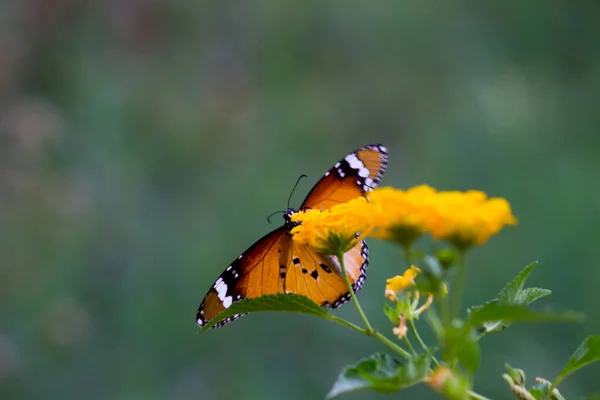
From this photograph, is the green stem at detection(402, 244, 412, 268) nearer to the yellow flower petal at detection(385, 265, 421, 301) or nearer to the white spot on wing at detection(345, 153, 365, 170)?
the yellow flower petal at detection(385, 265, 421, 301)

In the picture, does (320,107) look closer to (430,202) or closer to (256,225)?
(256,225)

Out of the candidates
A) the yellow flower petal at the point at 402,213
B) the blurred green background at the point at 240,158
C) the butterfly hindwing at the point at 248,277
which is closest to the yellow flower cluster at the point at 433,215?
the yellow flower petal at the point at 402,213

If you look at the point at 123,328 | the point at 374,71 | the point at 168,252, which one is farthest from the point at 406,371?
the point at 374,71

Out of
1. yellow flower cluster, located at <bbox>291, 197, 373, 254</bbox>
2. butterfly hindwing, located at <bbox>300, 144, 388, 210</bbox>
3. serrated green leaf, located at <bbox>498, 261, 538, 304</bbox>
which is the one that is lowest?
serrated green leaf, located at <bbox>498, 261, 538, 304</bbox>

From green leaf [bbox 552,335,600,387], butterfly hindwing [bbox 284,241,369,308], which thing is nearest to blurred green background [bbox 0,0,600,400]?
butterfly hindwing [bbox 284,241,369,308]

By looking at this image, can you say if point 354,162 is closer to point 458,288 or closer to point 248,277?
point 248,277

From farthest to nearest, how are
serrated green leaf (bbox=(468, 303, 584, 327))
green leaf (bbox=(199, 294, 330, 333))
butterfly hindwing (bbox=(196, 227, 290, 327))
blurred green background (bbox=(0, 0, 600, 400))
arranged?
blurred green background (bbox=(0, 0, 600, 400))
butterfly hindwing (bbox=(196, 227, 290, 327))
green leaf (bbox=(199, 294, 330, 333))
serrated green leaf (bbox=(468, 303, 584, 327))

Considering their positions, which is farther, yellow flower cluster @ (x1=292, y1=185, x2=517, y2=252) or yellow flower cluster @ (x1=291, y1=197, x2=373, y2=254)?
yellow flower cluster @ (x1=291, y1=197, x2=373, y2=254)
